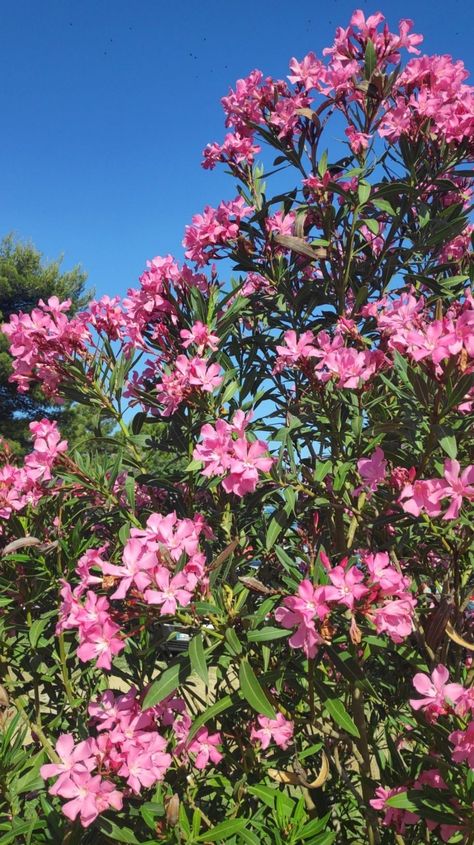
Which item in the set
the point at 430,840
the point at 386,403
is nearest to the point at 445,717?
the point at 430,840

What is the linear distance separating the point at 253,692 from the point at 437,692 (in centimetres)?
39

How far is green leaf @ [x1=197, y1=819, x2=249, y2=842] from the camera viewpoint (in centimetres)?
132

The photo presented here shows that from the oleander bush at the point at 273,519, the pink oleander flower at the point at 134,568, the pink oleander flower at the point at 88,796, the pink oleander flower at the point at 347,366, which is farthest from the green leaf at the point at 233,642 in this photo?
the pink oleander flower at the point at 347,366

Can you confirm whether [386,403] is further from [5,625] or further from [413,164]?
[5,625]

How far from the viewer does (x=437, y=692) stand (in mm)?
1304

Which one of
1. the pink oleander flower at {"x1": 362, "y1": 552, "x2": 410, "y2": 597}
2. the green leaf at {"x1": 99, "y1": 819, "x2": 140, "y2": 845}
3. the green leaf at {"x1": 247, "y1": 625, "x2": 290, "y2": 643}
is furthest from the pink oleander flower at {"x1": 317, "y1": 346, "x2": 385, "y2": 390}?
the green leaf at {"x1": 99, "y1": 819, "x2": 140, "y2": 845}

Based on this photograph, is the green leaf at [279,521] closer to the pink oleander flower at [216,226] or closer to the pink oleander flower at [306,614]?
the pink oleander flower at [306,614]

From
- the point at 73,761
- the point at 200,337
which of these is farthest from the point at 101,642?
the point at 200,337

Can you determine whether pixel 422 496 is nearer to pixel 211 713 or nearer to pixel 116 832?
pixel 211 713

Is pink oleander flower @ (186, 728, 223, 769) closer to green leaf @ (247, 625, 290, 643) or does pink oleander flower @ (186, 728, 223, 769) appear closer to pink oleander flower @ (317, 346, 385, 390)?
green leaf @ (247, 625, 290, 643)

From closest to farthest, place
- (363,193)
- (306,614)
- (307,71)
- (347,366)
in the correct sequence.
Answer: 1. (306,614)
2. (347,366)
3. (363,193)
4. (307,71)

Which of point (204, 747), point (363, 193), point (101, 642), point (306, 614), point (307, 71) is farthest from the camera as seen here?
point (307, 71)

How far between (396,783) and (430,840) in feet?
0.57

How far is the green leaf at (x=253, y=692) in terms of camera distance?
121 cm
